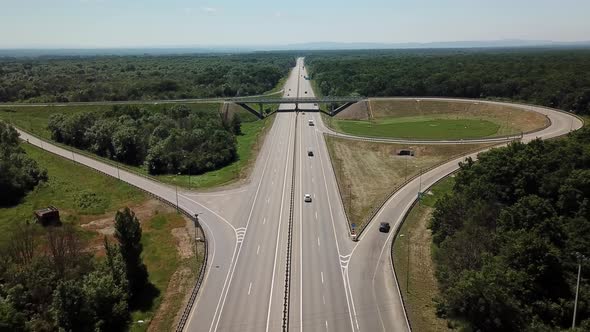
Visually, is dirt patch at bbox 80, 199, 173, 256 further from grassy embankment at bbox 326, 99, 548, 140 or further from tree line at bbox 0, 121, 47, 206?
grassy embankment at bbox 326, 99, 548, 140

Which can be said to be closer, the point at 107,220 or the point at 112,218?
the point at 107,220

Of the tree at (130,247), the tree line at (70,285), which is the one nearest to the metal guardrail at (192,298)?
the tree line at (70,285)

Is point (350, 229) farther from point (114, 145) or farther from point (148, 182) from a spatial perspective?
point (114, 145)

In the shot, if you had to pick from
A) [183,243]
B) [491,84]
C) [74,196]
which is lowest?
[74,196]

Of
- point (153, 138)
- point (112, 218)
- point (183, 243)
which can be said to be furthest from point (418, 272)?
point (153, 138)

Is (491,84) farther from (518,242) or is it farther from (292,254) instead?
(518,242)

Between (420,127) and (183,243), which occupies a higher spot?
(420,127)

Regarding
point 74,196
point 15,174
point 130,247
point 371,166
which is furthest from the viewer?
point 371,166
